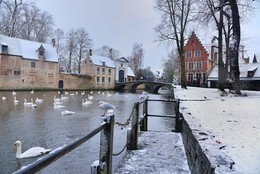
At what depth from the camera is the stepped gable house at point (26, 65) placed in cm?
4209

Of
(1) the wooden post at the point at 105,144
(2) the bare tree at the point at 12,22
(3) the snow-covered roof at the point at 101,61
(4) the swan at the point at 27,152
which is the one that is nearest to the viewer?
(1) the wooden post at the point at 105,144

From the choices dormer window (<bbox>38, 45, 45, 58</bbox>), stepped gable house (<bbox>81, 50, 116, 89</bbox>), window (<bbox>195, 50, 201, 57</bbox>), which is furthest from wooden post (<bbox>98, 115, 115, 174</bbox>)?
stepped gable house (<bbox>81, 50, 116, 89</bbox>)

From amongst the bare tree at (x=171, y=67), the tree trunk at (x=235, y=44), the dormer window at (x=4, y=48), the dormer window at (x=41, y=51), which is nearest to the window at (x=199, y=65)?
the bare tree at (x=171, y=67)

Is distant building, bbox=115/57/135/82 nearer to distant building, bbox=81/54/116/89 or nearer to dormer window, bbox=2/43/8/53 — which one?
Result: distant building, bbox=81/54/116/89

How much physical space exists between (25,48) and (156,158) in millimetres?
45428

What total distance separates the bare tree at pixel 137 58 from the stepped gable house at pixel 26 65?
29173 millimetres

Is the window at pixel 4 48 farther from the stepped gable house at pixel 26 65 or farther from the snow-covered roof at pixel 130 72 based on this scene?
the snow-covered roof at pixel 130 72

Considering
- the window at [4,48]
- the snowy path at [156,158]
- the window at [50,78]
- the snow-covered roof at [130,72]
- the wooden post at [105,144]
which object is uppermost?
the window at [4,48]

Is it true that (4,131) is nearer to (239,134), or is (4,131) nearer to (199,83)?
(239,134)

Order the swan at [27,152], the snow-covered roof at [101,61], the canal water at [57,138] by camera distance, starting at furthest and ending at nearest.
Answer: the snow-covered roof at [101,61], the swan at [27,152], the canal water at [57,138]

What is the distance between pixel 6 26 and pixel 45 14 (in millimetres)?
10052

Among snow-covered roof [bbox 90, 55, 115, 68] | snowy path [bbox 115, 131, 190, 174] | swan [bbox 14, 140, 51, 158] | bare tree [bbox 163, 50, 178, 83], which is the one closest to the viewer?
snowy path [bbox 115, 131, 190, 174]

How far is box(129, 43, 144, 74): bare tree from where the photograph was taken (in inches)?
2926

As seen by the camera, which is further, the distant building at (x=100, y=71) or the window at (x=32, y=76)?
the distant building at (x=100, y=71)
